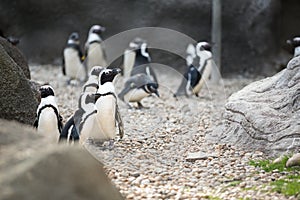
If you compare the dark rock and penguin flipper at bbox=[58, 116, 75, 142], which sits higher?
the dark rock

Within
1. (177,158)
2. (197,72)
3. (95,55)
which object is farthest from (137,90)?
(177,158)

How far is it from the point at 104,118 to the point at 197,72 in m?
3.99

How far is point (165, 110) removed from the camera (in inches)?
314

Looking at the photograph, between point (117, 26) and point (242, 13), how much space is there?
2300 millimetres

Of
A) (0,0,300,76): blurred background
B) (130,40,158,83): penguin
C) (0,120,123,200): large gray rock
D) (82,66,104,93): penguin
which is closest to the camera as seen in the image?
(0,120,123,200): large gray rock

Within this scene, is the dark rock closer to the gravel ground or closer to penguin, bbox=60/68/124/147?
the gravel ground

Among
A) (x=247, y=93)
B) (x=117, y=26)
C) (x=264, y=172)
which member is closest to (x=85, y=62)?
(x=117, y=26)

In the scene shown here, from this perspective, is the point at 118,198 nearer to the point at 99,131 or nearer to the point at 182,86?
the point at 99,131

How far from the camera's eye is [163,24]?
37.9 ft

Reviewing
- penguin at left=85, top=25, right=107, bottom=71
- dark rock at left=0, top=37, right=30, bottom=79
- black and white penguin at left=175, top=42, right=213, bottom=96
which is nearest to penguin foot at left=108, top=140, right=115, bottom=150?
dark rock at left=0, top=37, right=30, bottom=79

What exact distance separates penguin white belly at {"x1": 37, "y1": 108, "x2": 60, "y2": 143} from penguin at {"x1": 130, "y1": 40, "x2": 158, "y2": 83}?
13.4 ft

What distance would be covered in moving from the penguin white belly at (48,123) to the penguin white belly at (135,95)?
8.92 ft

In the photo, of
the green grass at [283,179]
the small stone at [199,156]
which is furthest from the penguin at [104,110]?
the green grass at [283,179]

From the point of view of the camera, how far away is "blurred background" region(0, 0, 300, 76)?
37.4 ft
